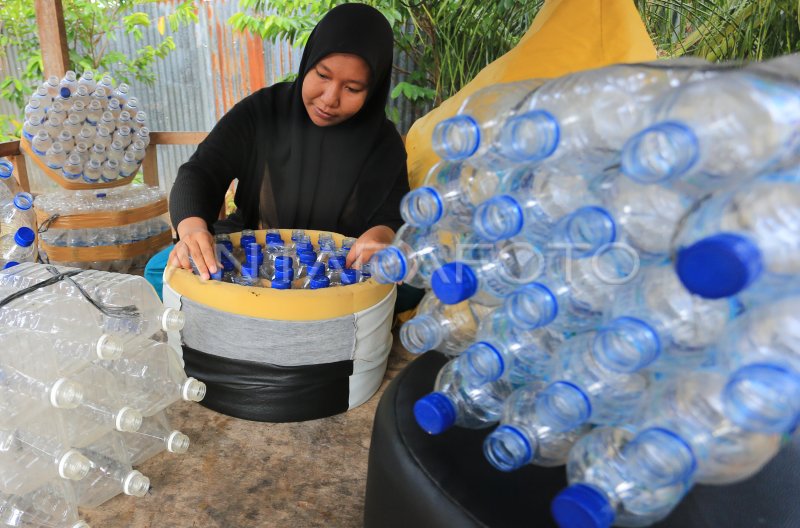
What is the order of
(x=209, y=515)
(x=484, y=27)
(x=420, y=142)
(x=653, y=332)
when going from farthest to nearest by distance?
(x=484, y=27), (x=420, y=142), (x=209, y=515), (x=653, y=332)

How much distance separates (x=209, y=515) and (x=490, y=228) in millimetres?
Result: 800

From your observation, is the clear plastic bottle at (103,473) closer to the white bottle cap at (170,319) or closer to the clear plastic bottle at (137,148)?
the white bottle cap at (170,319)

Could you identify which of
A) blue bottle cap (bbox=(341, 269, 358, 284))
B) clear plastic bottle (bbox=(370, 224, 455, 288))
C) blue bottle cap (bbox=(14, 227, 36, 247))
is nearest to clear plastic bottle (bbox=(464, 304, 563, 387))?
clear plastic bottle (bbox=(370, 224, 455, 288))

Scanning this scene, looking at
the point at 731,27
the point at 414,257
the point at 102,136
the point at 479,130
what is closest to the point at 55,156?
the point at 102,136

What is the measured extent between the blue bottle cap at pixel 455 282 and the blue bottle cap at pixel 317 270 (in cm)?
71

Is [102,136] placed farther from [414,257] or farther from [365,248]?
[414,257]

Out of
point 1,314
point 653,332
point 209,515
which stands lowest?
point 209,515

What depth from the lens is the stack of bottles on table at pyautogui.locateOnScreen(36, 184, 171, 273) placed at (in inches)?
77.3

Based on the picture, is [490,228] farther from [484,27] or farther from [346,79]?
[484,27]

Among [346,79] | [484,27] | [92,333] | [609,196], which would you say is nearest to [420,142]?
[346,79]

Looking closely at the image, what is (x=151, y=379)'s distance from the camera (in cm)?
106

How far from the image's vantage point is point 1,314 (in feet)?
2.77

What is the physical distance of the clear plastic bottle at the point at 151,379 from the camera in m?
1.00

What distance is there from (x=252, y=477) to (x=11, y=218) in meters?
1.20
